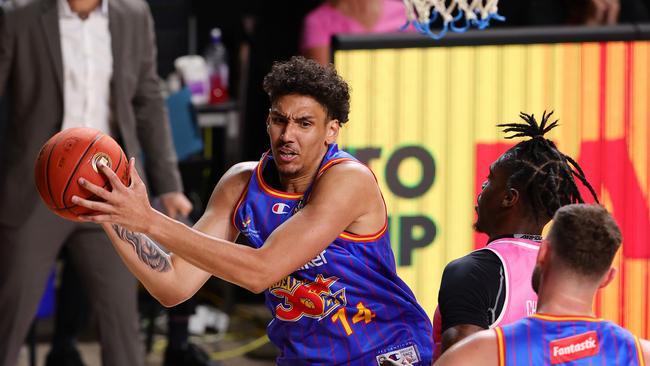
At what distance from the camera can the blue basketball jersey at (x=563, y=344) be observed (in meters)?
2.99

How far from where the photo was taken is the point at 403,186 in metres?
5.28

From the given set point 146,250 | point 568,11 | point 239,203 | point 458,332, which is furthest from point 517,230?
point 568,11

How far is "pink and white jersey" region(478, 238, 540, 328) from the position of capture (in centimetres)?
349

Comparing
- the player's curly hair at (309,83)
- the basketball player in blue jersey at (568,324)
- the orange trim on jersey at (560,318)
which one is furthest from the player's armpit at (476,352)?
the player's curly hair at (309,83)

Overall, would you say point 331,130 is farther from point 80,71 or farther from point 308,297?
point 80,71

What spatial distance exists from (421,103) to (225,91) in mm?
4042

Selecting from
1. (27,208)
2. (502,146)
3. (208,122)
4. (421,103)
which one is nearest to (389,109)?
(421,103)

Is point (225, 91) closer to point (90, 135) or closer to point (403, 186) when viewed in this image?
point (403, 186)

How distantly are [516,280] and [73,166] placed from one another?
4.13ft

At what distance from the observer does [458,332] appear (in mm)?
3367

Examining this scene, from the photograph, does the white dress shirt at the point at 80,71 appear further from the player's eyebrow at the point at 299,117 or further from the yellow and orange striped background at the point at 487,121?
the player's eyebrow at the point at 299,117

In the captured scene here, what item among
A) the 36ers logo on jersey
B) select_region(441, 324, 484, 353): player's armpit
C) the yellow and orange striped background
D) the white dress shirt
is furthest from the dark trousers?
select_region(441, 324, 484, 353): player's armpit

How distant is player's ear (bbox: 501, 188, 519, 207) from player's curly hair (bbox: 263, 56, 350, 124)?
66cm

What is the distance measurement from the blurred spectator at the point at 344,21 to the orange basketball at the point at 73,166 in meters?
2.70
